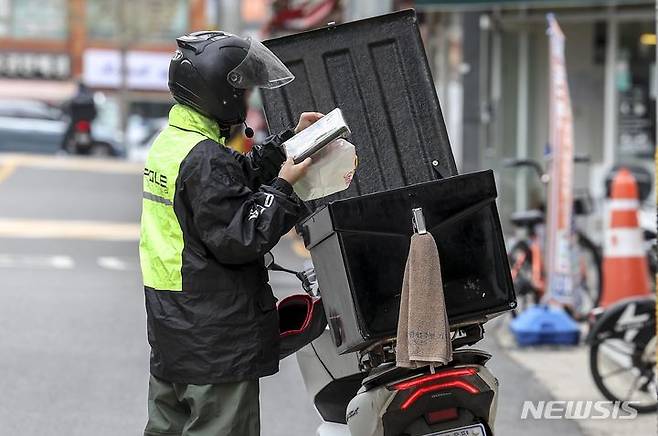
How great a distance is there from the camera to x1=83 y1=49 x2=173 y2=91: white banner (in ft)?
170

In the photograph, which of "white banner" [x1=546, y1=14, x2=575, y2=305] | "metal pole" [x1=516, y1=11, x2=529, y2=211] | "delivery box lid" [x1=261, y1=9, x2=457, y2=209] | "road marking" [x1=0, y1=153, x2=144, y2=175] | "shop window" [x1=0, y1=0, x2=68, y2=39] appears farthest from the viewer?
"shop window" [x1=0, y1=0, x2=68, y2=39]

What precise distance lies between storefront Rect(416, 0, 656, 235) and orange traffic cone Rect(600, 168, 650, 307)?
17.5 feet

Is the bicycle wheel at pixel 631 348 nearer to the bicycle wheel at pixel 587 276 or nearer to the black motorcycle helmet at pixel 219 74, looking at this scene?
the bicycle wheel at pixel 587 276

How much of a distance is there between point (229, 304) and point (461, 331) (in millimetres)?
776

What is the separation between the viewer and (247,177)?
13.9 ft

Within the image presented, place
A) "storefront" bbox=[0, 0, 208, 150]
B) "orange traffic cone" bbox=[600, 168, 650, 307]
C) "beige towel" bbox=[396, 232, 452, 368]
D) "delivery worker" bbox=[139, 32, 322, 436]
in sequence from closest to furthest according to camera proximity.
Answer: "beige towel" bbox=[396, 232, 452, 368] → "delivery worker" bbox=[139, 32, 322, 436] → "orange traffic cone" bbox=[600, 168, 650, 307] → "storefront" bbox=[0, 0, 208, 150]

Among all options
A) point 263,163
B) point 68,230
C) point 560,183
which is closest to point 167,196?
point 263,163

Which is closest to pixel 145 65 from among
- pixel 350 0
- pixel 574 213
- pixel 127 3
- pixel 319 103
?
pixel 127 3

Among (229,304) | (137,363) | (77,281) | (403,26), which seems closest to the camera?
(229,304)

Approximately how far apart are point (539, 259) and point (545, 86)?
6.85 m

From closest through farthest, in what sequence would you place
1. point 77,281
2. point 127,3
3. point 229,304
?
point 229,304
point 77,281
point 127,3

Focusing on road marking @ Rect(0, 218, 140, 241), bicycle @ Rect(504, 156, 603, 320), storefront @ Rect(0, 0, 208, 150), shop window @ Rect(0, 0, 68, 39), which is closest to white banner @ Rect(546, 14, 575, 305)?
bicycle @ Rect(504, 156, 603, 320)

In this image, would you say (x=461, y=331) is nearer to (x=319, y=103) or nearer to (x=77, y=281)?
(x=319, y=103)

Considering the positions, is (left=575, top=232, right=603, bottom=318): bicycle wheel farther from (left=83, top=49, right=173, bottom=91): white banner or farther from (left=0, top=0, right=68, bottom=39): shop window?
(left=0, top=0, right=68, bottom=39): shop window
